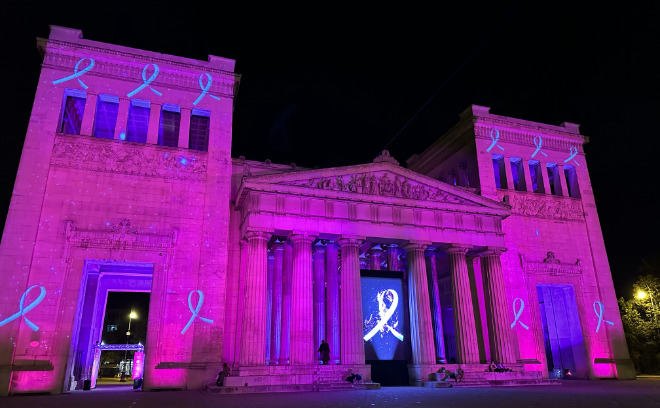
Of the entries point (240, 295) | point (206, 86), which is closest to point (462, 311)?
point (240, 295)

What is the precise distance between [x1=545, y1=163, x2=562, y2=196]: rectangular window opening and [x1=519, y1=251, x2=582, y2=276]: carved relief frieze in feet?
21.6

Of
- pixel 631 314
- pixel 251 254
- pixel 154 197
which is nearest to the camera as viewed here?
pixel 251 254

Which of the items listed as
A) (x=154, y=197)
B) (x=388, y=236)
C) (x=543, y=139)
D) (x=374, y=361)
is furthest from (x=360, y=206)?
(x=543, y=139)

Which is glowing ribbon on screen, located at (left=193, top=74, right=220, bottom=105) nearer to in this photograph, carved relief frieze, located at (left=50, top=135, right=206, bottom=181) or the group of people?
carved relief frieze, located at (left=50, top=135, right=206, bottom=181)

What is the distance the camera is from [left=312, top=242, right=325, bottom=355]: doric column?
99.6ft

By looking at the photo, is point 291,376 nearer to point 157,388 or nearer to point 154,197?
point 157,388

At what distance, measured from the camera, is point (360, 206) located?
29672 mm

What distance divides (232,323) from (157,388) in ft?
18.6

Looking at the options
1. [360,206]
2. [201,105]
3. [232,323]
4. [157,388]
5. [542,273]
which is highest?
[201,105]

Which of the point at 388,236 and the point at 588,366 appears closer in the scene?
the point at 388,236

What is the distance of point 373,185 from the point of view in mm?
30484

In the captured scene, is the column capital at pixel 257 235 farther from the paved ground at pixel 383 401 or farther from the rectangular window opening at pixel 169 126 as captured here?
the rectangular window opening at pixel 169 126

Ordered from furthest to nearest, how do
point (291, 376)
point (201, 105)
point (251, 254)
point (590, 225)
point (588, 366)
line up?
1. point (590, 225)
2. point (588, 366)
3. point (201, 105)
4. point (251, 254)
5. point (291, 376)

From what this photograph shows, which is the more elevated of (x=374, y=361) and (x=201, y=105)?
(x=201, y=105)
